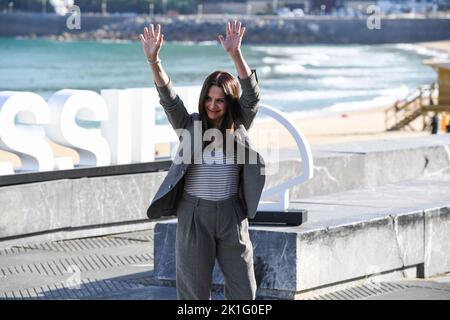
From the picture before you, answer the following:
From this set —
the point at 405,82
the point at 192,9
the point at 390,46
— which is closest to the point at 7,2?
the point at 192,9

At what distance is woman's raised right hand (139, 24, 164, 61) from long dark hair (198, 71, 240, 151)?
0.96 ft

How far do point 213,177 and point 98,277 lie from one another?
315cm

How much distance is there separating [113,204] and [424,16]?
165 m

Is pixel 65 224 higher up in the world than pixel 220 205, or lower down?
lower down

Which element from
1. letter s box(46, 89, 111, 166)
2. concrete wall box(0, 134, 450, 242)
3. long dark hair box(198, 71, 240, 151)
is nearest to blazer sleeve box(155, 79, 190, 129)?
long dark hair box(198, 71, 240, 151)

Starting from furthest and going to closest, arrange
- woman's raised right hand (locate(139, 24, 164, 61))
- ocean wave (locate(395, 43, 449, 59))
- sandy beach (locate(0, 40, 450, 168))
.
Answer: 1. ocean wave (locate(395, 43, 449, 59))
2. sandy beach (locate(0, 40, 450, 168))
3. woman's raised right hand (locate(139, 24, 164, 61))

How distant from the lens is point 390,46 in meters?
162

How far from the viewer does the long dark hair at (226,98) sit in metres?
6.01

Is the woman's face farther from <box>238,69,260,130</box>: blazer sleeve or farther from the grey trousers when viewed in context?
the grey trousers

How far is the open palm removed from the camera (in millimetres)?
6094

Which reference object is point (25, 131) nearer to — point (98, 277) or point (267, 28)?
point (98, 277)
